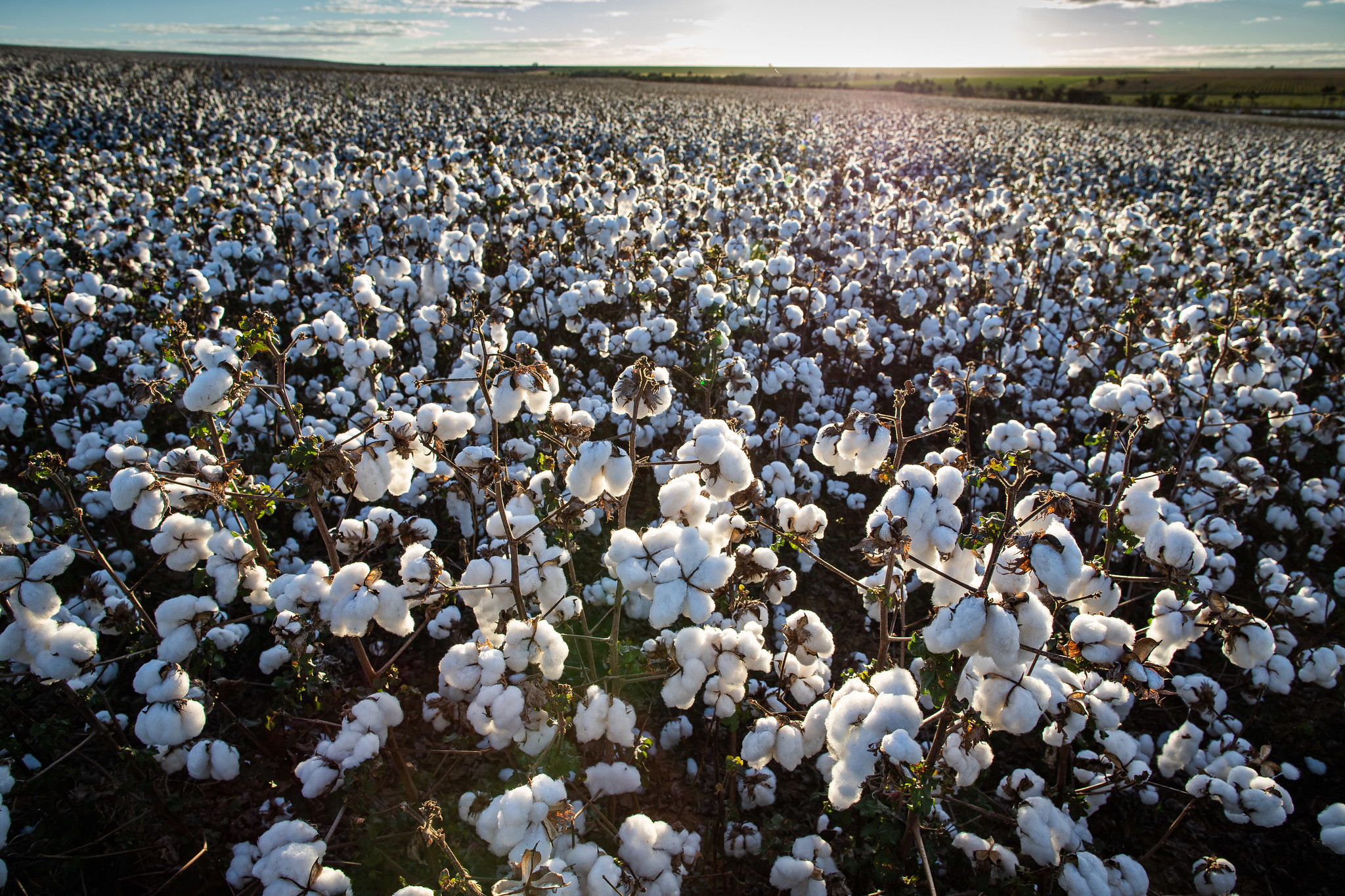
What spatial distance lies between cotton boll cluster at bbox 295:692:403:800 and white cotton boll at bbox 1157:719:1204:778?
4.04 meters

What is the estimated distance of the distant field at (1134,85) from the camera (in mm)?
70875

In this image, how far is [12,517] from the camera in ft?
8.78

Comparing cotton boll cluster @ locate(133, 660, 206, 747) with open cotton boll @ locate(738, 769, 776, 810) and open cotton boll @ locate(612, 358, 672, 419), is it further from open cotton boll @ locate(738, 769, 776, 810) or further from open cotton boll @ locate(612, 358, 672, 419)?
open cotton boll @ locate(738, 769, 776, 810)

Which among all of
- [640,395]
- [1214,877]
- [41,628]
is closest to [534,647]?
[640,395]

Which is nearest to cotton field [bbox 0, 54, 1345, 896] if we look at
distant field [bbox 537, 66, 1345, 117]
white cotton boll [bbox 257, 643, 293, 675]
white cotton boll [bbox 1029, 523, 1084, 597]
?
white cotton boll [bbox 1029, 523, 1084, 597]

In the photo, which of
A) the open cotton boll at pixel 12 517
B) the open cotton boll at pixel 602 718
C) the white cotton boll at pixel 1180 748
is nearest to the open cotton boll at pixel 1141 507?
the white cotton boll at pixel 1180 748

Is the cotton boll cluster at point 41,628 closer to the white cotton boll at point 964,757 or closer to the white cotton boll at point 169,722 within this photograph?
the white cotton boll at point 169,722

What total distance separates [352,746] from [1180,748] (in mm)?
4263

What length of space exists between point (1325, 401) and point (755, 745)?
10395 millimetres

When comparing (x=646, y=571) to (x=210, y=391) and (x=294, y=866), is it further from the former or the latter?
(x=210, y=391)

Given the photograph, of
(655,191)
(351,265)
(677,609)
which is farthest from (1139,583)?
(655,191)

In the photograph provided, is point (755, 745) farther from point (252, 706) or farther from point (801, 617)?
point (252, 706)

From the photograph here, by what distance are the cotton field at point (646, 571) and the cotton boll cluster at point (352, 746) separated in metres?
0.03

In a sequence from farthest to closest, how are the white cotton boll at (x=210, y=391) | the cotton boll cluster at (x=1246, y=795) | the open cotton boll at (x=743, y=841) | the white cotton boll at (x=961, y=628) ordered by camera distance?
the open cotton boll at (x=743, y=841)
the cotton boll cluster at (x=1246, y=795)
the white cotton boll at (x=210, y=391)
the white cotton boll at (x=961, y=628)
